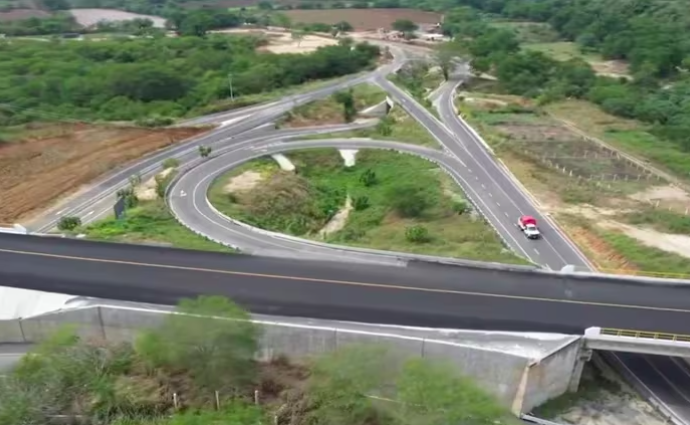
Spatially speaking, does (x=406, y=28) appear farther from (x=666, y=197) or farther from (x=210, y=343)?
(x=210, y=343)

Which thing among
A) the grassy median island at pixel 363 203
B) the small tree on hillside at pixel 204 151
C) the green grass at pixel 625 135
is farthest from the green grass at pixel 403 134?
the green grass at pixel 625 135

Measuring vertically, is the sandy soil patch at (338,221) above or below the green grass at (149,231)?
below

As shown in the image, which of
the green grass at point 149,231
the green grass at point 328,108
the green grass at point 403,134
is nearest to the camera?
the green grass at point 149,231

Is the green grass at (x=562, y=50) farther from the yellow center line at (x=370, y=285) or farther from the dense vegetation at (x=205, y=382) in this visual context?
the dense vegetation at (x=205, y=382)

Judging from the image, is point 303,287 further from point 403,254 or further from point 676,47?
point 676,47

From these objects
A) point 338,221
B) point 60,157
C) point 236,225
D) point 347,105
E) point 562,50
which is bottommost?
point 338,221

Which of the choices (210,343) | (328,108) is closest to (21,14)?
(328,108)
